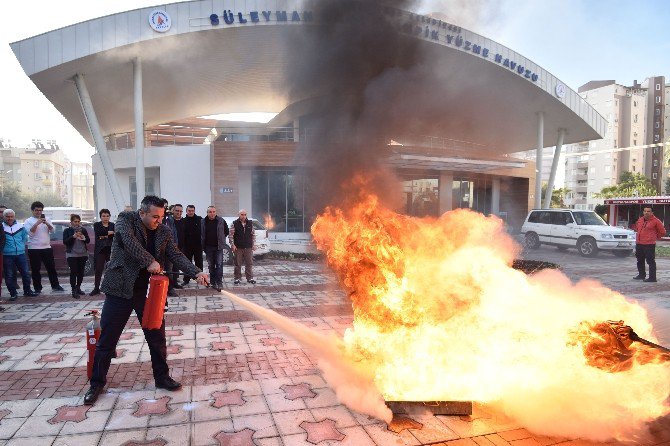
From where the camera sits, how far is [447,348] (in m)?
3.67

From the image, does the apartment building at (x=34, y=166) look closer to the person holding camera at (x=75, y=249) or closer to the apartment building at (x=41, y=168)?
the apartment building at (x=41, y=168)

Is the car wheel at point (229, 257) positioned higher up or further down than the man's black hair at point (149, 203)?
further down

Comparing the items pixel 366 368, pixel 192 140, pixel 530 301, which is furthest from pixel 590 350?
pixel 192 140

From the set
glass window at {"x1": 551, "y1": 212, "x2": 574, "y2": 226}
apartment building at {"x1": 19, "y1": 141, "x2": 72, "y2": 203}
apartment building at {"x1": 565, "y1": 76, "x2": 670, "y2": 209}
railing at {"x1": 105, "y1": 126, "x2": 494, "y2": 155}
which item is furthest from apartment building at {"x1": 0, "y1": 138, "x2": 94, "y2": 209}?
apartment building at {"x1": 565, "y1": 76, "x2": 670, "y2": 209}

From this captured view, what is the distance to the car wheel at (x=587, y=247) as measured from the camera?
1447 centimetres

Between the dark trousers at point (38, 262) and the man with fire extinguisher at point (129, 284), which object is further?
the dark trousers at point (38, 262)

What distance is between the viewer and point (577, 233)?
49.0ft

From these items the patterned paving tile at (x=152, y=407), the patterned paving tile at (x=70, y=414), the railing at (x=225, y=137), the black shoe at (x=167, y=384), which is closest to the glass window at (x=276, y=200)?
the railing at (x=225, y=137)

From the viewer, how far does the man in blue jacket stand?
24.8 ft

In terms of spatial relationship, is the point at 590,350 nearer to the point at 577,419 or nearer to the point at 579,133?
the point at 577,419

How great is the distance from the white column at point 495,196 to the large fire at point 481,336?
23505 millimetres

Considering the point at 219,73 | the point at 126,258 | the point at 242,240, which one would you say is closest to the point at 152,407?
the point at 126,258

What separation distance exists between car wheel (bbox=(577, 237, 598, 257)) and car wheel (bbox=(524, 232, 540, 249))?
1804 millimetres

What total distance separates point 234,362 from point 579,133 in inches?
1084
